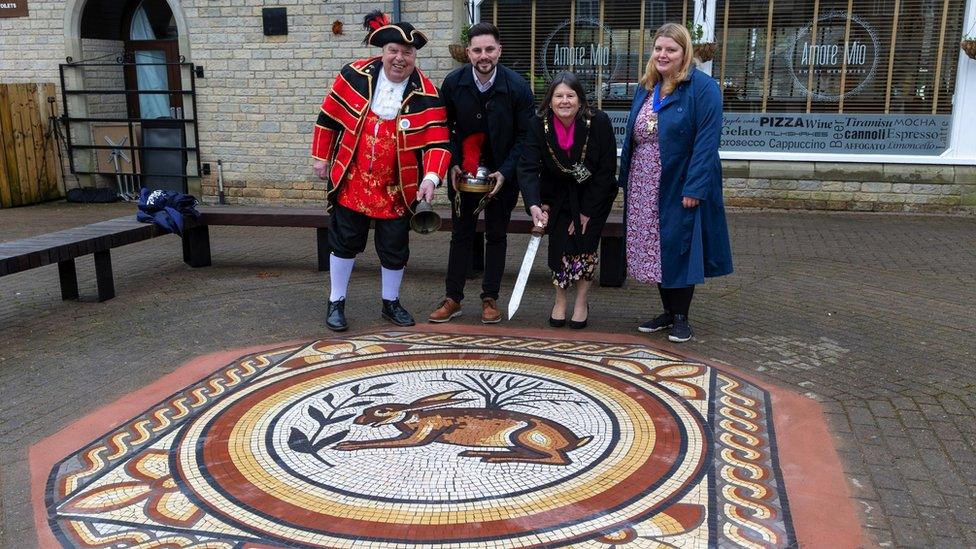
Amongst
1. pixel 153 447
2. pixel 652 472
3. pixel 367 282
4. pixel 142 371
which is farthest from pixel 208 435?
pixel 367 282

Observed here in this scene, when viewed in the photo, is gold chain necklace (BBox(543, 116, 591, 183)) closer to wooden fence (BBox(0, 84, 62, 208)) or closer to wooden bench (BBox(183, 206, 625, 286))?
wooden bench (BBox(183, 206, 625, 286))

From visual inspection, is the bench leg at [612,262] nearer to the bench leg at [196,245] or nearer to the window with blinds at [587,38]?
the bench leg at [196,245]

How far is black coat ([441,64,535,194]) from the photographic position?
16.2ft

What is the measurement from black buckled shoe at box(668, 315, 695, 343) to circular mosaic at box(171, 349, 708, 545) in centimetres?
73

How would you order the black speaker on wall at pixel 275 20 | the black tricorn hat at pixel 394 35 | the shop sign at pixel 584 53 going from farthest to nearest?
the black speaker on wall at pixel 275 20 → the shop sign at pixel 584 53 → the black tricorn hat at pixel 394 35

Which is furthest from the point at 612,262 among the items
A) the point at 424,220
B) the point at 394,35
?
the point at 394,35

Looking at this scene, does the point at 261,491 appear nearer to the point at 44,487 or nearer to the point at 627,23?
the point at 44,487

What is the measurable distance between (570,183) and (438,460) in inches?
88.4

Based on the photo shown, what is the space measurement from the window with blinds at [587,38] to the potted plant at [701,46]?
34 centimetres

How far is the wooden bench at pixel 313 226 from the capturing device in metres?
6.28

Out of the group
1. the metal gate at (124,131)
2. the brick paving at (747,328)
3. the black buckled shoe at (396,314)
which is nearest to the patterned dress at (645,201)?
the brick paving at (747,328)

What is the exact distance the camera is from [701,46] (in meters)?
9.58

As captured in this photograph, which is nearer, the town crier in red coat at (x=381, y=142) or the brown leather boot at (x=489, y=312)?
the town crier in red coat at (x=381, y=142)

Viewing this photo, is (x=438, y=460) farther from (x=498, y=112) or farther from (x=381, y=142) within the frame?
(x=498, y=112)
